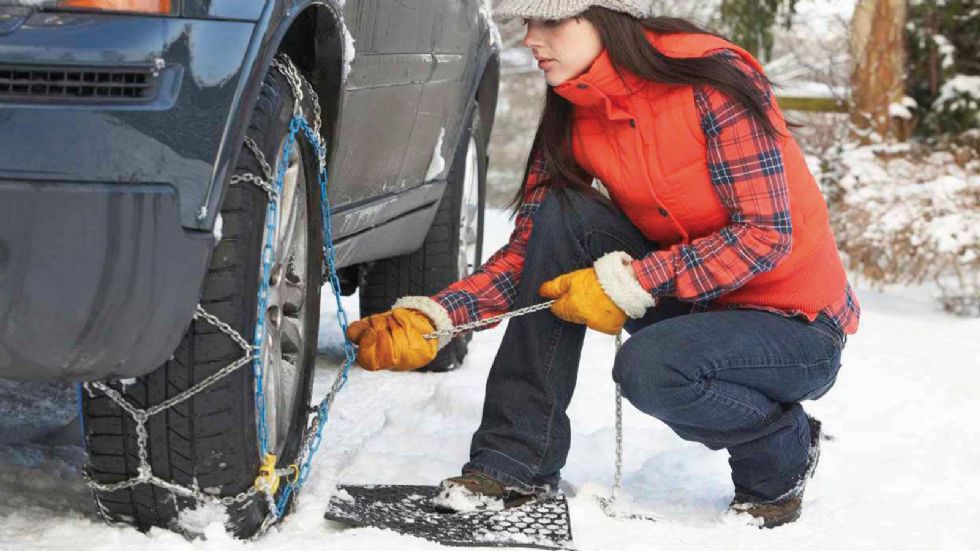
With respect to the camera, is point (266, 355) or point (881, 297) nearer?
point (266, 355)

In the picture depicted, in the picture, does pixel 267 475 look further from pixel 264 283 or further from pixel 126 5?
pixel 126 5

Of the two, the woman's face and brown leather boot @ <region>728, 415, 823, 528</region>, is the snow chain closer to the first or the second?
the woman's face

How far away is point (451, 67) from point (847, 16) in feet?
24.8

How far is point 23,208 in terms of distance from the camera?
2.01m

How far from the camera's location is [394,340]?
2961 millimetres

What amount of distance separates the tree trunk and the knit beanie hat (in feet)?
18.8

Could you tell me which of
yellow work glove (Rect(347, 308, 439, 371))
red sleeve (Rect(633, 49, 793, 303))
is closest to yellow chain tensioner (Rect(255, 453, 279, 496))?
yellow work glove (Rect(347, 308, 439, 371))

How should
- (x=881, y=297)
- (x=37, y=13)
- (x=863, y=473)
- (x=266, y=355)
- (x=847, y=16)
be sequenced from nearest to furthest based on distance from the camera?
(x=37, y=13) < (x=266, y=355) < (x=863, y=473) < (x=881, y=297) < (x=847, y=16)

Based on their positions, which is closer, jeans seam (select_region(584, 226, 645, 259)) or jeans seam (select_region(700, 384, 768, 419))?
jeans seam (select_region(700, 384, 768, 419))

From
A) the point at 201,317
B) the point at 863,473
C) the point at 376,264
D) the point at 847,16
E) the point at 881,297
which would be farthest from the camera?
the point at 847,16

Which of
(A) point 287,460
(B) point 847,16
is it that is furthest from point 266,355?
(B) point 847,16

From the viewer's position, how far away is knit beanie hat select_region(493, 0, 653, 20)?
9.14 ft

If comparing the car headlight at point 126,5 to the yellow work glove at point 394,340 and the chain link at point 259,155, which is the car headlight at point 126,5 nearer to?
the chain link at point 259,155

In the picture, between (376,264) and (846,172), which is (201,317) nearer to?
(376,264)
